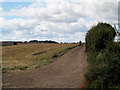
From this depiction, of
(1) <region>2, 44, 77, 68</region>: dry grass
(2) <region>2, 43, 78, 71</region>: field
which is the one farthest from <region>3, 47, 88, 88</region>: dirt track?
(1) <region>2, 44, 77, 68</region>: dry grass

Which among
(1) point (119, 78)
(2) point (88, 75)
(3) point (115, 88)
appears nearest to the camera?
(3) point (115, 88)

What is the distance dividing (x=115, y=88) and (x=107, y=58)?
6.39ft

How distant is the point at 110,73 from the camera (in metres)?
8.28

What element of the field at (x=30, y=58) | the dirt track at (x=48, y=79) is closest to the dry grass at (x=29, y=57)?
the field at (x=30, y=58)

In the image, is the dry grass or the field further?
the dry grass

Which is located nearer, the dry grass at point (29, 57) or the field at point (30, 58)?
the field at point (30, 58)

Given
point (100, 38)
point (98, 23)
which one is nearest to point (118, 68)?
point (100, 38)

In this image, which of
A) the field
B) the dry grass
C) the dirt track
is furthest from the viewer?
the dry grass

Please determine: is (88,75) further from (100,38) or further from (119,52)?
(100,38)

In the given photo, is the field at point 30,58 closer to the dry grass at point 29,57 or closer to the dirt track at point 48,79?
the dry grass at point 29,57

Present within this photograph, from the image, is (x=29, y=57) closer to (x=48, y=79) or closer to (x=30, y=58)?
(x=30, y=58)

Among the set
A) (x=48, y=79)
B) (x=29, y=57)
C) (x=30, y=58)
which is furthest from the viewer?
(x=29, y=57)

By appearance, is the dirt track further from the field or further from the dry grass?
the dry grass

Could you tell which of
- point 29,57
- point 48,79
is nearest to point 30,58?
point 29,57
